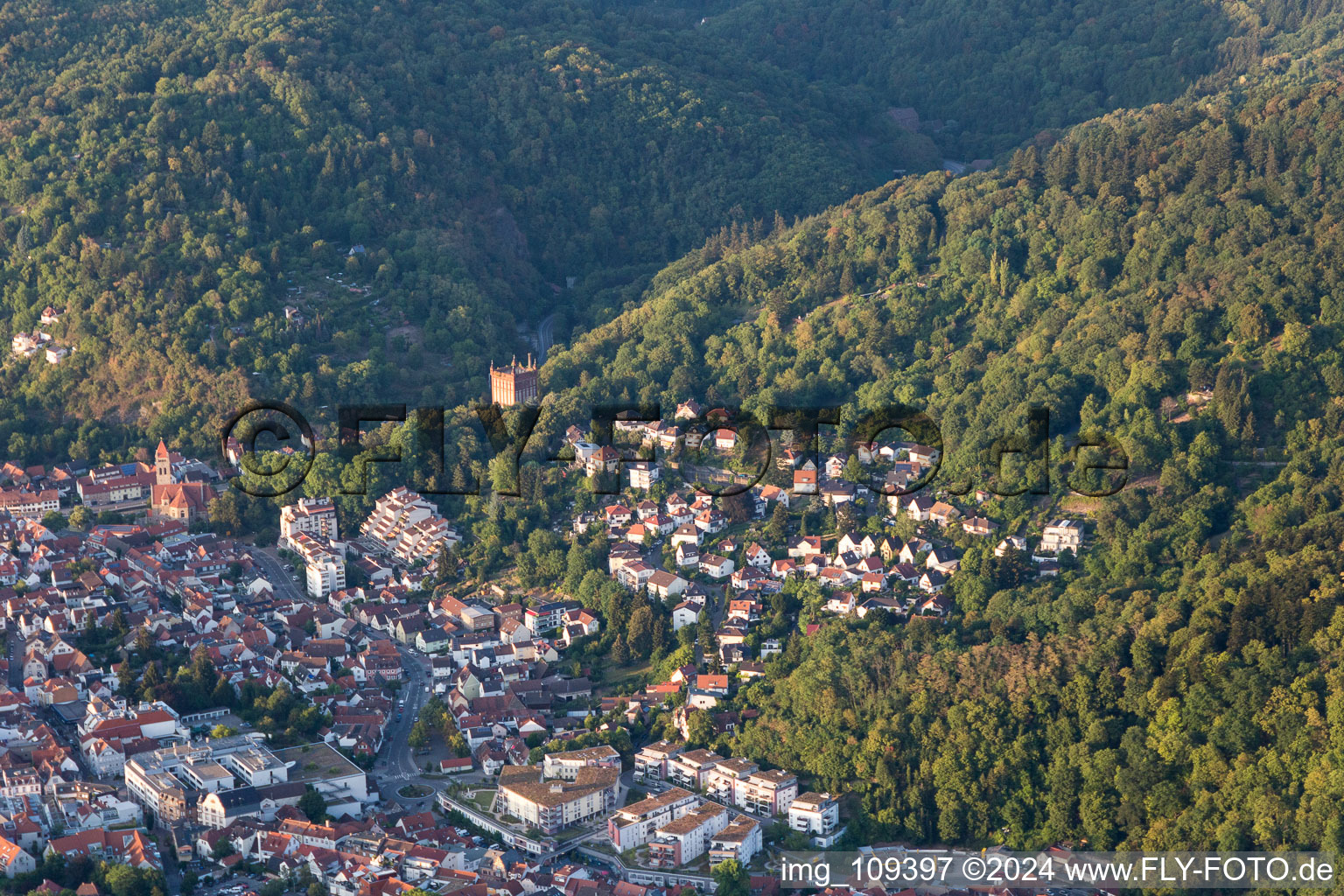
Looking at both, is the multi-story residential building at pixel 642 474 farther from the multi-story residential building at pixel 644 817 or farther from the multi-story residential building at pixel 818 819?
the multi-story residential building at pixel 818 819

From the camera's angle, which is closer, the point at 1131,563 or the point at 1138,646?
the point at 1138,646

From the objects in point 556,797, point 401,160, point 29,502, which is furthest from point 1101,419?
point 401,160

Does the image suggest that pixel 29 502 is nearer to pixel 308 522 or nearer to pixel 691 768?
pixel 308 522

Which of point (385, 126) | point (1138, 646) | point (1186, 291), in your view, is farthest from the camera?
point (385, 126)

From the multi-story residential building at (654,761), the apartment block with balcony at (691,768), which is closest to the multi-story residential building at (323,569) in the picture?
the multi-story residential building at (654,761)

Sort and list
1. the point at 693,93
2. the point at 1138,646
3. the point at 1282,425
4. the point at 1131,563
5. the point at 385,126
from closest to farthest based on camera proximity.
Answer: the point at 1138,646, the point at 1131,563, the point at 1282,425, the point at 385,126, the point at 693,93

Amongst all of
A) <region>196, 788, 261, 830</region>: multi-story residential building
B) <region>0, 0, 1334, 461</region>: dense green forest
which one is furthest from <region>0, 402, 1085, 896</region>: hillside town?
<region>0, 0, 1334, 461</region>: dense green forest

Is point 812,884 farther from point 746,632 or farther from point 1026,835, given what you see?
point 746,632

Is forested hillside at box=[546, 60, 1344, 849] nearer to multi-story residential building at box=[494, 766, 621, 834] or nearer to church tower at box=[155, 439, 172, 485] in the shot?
multi-story residential building at box=[494, 766, 621, 834]

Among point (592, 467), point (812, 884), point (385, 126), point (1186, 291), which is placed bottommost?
point (812, 884)

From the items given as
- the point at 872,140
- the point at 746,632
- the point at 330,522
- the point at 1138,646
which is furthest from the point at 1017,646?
the point at 872,140
